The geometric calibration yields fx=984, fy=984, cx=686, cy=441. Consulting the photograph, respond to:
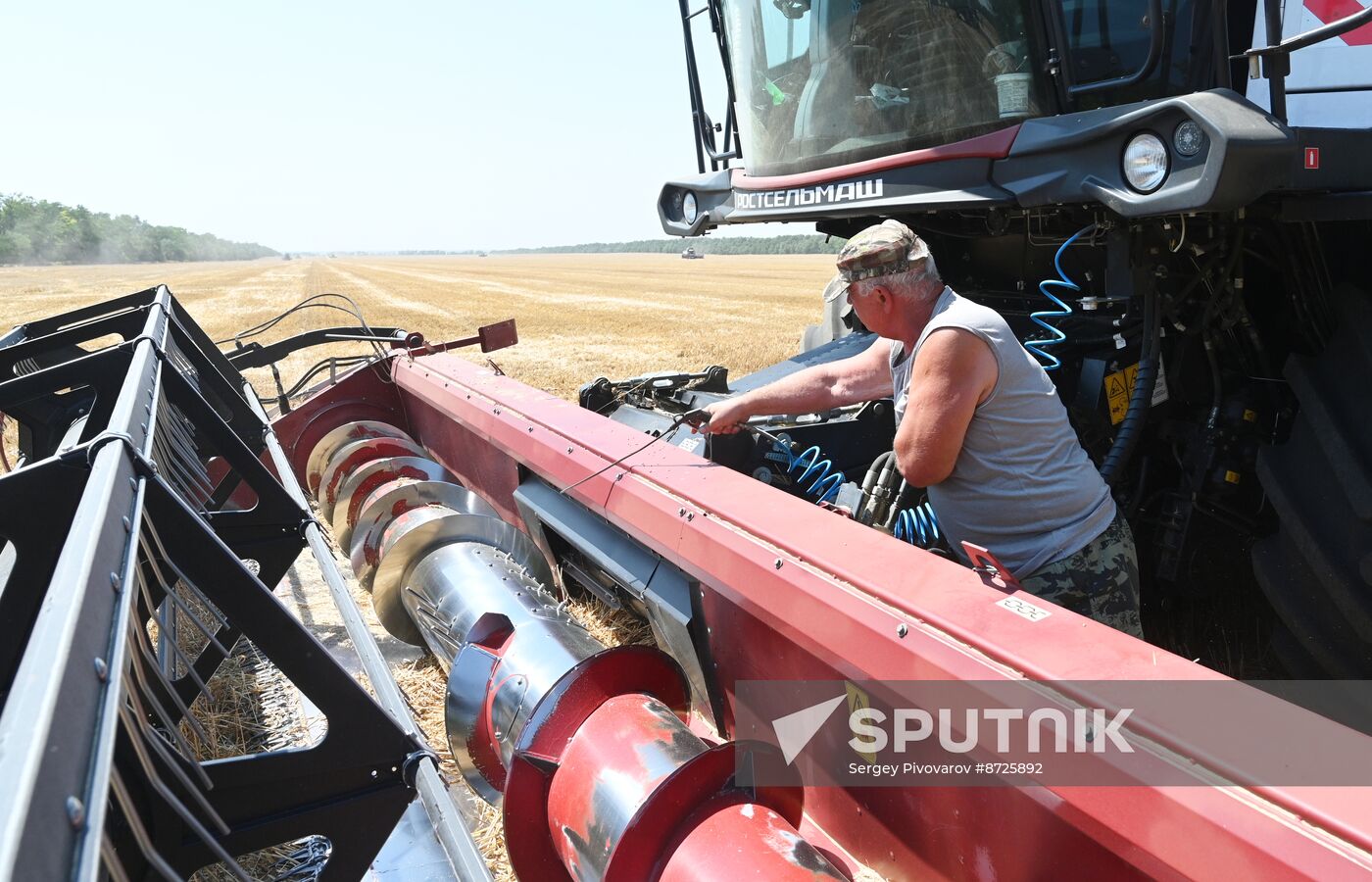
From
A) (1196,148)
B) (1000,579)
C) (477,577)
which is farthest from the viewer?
(477,577)

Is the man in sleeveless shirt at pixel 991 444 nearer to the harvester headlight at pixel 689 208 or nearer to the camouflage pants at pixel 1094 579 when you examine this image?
the camouflage pants at pixel 1094 579

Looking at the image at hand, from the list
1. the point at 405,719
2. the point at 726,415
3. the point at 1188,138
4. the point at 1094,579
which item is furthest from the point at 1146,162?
the point at 405,719

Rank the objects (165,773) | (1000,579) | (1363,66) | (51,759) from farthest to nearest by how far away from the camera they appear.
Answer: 1. (1363,66)
2. (1000,579)
3. (165,773)
4. (51,759)

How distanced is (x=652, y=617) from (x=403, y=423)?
107 inches

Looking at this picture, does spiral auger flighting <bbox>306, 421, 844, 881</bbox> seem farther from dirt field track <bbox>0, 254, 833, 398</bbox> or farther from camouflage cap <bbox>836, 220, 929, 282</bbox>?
dirt field track <bbox>0, 254, 833, 398</bbox>

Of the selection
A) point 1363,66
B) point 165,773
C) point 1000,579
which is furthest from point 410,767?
point 1363,66

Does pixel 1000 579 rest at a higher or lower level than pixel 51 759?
lower

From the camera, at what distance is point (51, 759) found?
821 millimetres

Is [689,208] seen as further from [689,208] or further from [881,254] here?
[881,254]

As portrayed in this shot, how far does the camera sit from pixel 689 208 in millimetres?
4086

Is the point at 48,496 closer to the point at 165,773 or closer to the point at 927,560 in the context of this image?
the point at 165,773

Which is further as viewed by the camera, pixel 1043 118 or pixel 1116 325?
pixel 1116 325

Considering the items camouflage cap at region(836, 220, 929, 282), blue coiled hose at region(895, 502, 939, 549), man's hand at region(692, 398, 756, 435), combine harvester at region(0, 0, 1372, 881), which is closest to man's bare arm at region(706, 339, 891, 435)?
man's hand at region(692, 398, 756, 435)

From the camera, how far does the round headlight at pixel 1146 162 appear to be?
7.32ft
